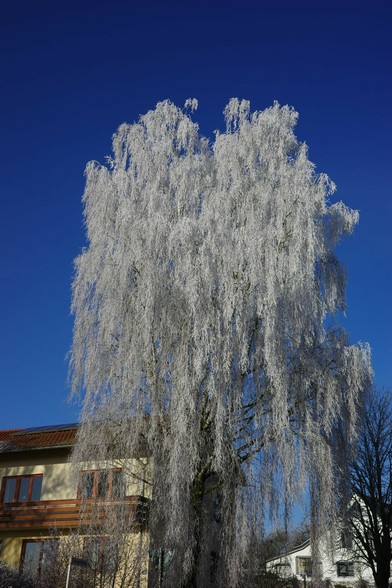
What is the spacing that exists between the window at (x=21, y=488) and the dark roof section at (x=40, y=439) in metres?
1.46

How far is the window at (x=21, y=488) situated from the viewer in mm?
29750

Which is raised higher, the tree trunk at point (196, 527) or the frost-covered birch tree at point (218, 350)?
the frost-covered birch tree at point (218, 350)

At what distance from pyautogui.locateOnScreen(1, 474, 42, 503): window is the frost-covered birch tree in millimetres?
11745

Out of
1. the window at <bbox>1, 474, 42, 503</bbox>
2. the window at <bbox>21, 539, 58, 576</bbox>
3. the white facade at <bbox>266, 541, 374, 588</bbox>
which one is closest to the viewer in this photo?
the window at <bbox>21, 539, 58, 576</bbox>

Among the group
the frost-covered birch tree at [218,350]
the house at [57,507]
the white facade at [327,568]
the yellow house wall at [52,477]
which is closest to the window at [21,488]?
the house at [57,507]

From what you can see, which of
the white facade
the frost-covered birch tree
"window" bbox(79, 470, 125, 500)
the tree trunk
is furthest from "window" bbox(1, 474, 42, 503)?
the white facade

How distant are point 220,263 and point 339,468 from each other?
7001mm

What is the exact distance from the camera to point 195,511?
1858 cm

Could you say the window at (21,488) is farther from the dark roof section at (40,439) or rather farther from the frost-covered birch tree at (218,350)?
the frost-covered birch tree at (218,350)

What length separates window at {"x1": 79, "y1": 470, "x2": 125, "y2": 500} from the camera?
63.7 ft

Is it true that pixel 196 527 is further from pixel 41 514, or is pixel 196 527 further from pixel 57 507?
pixel 41 514

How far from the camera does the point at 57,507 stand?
88.3 ft

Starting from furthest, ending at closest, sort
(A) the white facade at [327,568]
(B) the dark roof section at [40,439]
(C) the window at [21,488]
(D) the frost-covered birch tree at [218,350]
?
1. (A) the white facade at [327,568]
2. (C) the window at [21,488]
3. (B) the dark roof section at [40,439]
4. (D) the frost-covered birch tree at [218,350]

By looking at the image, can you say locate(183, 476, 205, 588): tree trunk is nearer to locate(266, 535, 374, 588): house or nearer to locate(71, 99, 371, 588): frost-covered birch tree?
locate(71, 99, 371, 588): frost-covered birch tree
